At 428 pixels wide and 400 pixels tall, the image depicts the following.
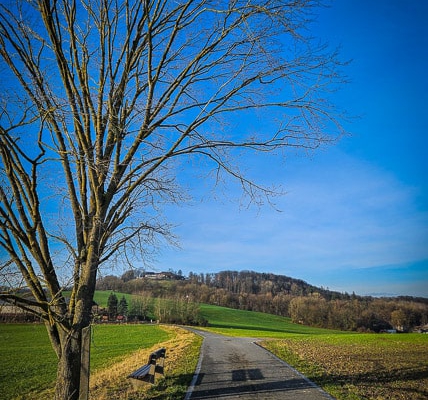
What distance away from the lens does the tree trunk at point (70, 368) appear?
14.8 ft

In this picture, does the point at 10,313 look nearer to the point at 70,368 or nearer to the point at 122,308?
the point at 70,368

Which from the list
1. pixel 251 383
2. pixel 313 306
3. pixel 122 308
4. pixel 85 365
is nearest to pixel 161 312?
pixel 122 308

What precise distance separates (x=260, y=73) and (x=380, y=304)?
97816 millimetres

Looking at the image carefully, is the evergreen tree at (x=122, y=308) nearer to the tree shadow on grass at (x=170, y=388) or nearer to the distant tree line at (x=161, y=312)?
the distant tree line at (x=161, y=312)

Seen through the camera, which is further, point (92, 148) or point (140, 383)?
point (140, 383)

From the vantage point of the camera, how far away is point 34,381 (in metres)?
15.1

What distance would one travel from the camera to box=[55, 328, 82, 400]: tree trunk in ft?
14.8

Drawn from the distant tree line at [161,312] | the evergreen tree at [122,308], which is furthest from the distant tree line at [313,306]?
the evergreen tree at [122,308]

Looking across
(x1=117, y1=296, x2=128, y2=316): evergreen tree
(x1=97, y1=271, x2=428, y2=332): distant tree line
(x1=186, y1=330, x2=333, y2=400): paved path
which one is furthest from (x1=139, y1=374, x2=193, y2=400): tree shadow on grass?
(x1=117, y1=296, x2=128, y2=316): evergreen tree

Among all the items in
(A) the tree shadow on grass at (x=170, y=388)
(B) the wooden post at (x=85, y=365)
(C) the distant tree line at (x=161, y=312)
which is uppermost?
(B) the wooden post at (x=85, y=365)

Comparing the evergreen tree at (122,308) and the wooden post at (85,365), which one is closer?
the wooden post at (85,365)

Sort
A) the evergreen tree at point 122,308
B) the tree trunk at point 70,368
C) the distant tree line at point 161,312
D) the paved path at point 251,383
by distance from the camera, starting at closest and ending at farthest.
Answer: the tree trunk at point 70,368 < the paved path at point 251,383 < the distant tree line at point 161,312 < the evergreen tree at point 122,308

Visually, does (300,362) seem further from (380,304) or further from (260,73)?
(380,304)

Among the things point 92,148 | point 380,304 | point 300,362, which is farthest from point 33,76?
point 380,304
